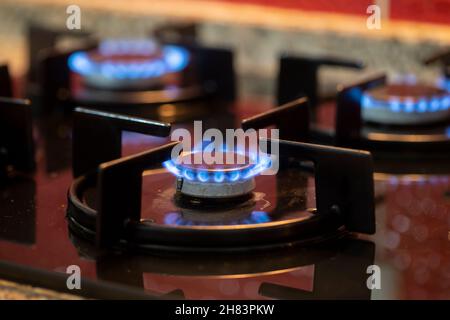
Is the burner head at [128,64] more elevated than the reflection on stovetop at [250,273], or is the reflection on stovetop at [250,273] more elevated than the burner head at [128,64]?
the burner head at [128,64]

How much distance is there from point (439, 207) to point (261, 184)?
0.20 meters

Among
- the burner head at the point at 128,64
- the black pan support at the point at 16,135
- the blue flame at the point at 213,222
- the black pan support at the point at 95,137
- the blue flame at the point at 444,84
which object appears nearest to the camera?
the blue flame at the point at 213,222

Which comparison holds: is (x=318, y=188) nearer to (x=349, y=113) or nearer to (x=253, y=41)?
(x=349, y=113)

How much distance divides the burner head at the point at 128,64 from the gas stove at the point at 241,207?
0.54ft

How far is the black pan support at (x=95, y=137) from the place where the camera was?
0.94 metres

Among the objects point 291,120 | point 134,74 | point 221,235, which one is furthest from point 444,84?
point 221,235

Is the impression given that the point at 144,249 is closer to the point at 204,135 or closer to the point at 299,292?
the point at 299,292

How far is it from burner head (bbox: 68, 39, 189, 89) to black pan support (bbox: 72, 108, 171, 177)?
0.39 m

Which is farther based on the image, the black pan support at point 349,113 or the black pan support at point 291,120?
the black pan support at point 349,113

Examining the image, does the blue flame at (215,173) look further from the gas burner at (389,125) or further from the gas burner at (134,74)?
the gas burner at (134,74)

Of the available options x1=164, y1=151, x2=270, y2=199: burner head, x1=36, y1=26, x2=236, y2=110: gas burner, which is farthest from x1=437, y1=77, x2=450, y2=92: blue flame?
x1=164, y1=151, x2=270, y2=199: burner head

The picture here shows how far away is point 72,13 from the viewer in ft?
5.30

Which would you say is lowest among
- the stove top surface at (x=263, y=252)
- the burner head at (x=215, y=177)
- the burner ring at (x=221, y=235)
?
the stove top surface at (x=263, y=252)

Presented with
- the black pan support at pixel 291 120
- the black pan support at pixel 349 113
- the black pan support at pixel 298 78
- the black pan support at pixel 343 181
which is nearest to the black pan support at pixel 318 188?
the black pan support at pixel 343 181
